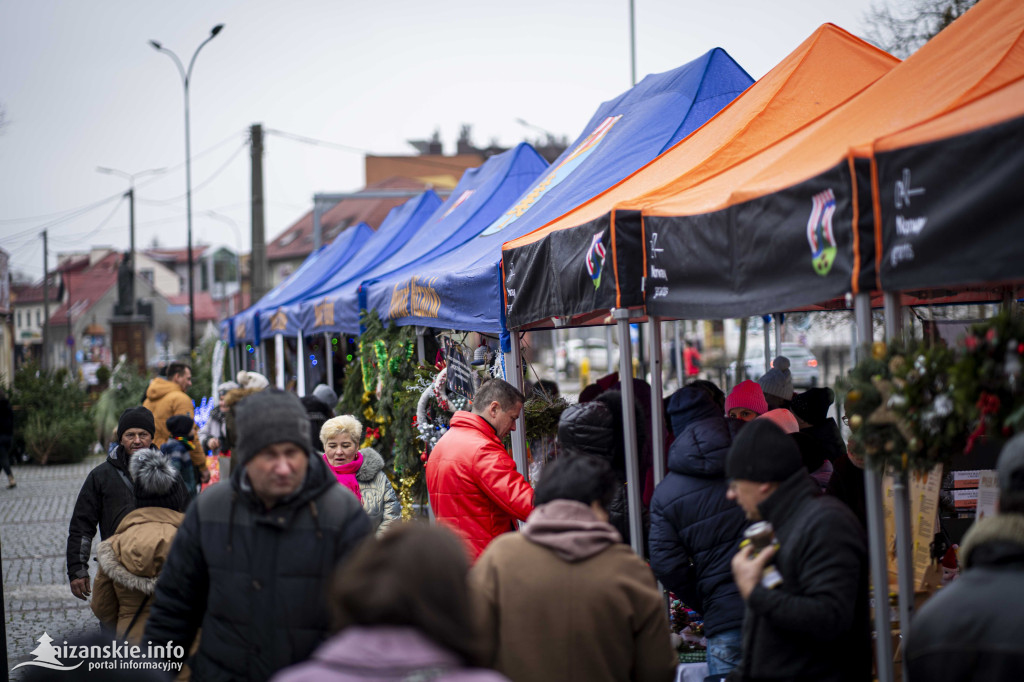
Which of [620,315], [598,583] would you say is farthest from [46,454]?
[598,583]

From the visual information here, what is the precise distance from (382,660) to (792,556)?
1.51m

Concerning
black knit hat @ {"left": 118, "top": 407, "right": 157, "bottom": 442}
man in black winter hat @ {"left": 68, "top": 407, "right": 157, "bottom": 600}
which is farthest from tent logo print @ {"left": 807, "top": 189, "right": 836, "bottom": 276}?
black knit hat @ {"left": 118, "top": 407, "right": 157, "bottom": 442}

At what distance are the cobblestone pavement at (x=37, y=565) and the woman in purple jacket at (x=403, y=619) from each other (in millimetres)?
3885

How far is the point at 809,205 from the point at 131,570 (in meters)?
3.36

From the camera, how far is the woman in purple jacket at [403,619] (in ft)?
5.96

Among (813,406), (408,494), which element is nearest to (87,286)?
(408,494)

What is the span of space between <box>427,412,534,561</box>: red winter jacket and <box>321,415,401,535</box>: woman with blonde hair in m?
0.83

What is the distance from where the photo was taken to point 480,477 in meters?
4.62

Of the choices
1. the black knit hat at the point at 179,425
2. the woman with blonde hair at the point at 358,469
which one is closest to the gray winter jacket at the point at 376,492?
the woman with blonde hair at the point at 358,469

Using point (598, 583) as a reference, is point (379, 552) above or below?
above

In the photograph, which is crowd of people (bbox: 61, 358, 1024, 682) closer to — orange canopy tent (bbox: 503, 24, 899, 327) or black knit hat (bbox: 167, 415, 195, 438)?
orange canopy tent (bbox: 503, 24, 899, 327)

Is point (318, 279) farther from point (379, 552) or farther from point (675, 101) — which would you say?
point (379, 552)

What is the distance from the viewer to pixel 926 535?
168 inches

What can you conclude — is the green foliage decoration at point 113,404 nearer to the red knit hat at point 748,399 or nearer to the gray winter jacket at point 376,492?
the gray winter jacket at point 376,492
